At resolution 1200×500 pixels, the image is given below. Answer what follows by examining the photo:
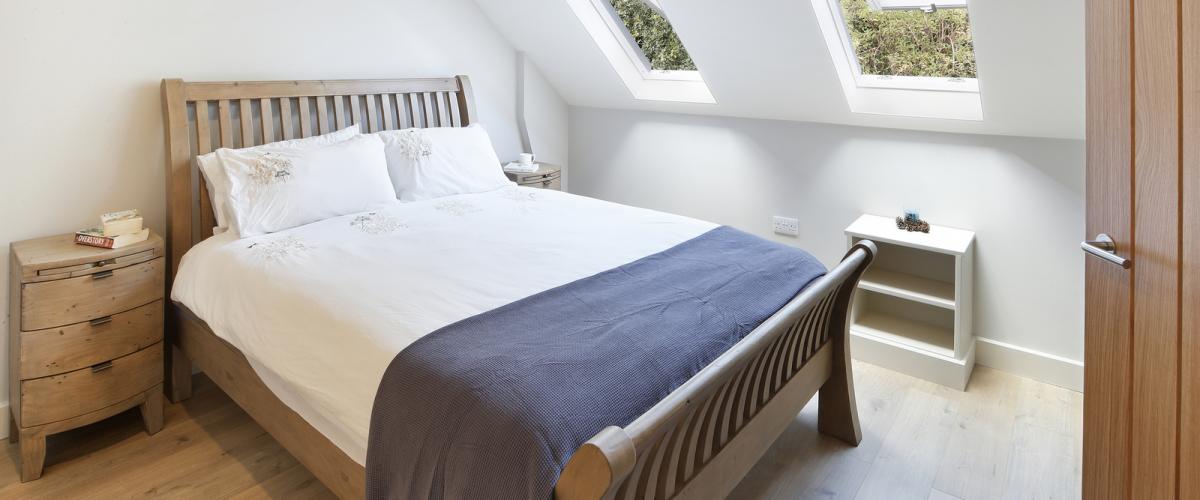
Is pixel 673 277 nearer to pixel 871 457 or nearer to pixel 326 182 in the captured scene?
pixel 871 457

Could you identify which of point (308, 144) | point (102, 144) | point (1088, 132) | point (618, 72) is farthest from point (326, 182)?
point (1088, 132)

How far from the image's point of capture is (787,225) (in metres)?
3.52

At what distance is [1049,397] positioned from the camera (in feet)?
8.93

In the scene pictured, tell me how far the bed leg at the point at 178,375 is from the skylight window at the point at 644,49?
2353 millimetres

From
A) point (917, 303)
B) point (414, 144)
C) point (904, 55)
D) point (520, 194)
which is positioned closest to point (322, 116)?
point (414, 144)

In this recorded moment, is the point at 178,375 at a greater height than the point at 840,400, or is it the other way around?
the point at 178,375

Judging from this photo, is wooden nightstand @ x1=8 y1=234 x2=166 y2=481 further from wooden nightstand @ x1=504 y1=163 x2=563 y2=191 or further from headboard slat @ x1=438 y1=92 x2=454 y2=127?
wooden nightstand @ x1=504 y1=163 x2=563 y2=191

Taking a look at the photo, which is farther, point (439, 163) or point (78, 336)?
point (439, 163)

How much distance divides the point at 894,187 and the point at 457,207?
1944mm

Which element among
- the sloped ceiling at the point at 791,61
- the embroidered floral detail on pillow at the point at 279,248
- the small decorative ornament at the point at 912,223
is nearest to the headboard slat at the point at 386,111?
the sloped ceiling at the point at 791,61

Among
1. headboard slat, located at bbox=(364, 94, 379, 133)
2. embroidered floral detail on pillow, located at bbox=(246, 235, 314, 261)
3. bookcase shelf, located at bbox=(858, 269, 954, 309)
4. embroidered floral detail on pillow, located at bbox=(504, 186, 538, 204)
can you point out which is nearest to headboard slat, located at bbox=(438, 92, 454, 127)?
headboard slat, located at bbox=(364, 94, 379, 133)

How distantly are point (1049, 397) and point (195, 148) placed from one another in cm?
346

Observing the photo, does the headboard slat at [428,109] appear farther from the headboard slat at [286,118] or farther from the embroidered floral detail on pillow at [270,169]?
the embroidered floral detail on pillow at [270,169]

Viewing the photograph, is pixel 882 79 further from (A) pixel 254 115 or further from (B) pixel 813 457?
(A) pixel 254 115
